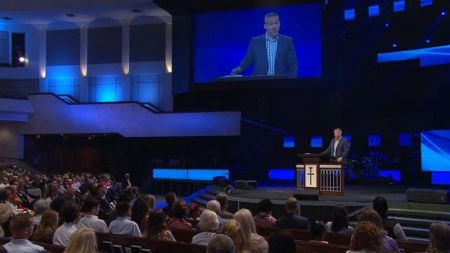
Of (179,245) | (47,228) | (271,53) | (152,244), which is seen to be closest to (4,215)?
(47,228)

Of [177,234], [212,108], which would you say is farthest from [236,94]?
[177,234]

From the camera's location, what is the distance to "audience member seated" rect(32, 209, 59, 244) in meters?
5.33

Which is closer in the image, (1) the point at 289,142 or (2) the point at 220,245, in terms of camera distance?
(2) the point at 220,245

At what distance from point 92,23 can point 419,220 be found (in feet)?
69.4

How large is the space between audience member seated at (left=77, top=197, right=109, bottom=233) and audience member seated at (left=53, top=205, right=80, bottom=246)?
389 millimetres

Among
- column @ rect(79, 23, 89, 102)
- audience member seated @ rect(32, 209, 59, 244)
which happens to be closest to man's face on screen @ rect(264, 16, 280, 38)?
column @ rect(79, 23, 89, 102)

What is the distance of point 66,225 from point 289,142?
49.2 ft

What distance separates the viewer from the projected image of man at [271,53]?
19234mm

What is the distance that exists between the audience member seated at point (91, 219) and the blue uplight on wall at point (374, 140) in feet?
43.1

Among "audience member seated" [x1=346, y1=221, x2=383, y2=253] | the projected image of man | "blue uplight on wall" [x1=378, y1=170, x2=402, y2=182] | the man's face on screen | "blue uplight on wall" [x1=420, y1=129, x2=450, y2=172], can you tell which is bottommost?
"blue uplight on wall" [x1=378, y1=170, x2=402, y2=182]

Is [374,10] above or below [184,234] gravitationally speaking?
above

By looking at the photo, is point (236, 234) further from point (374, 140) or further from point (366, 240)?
point (374, 140)

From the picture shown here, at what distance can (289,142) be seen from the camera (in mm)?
19781

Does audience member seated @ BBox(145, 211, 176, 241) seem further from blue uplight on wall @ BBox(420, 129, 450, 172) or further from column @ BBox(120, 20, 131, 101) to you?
column @ BBox(120, 20, 131, 101)
